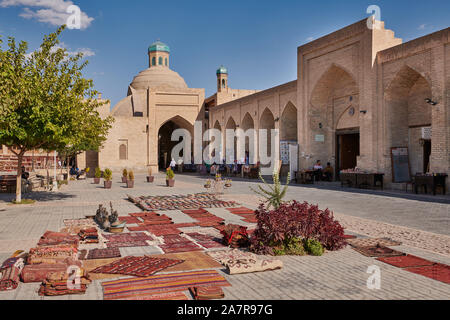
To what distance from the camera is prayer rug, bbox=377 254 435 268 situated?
483cm

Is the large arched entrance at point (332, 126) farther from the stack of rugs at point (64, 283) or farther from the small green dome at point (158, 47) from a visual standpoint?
the small green dome at point (158, 47)

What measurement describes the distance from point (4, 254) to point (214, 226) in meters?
3.56

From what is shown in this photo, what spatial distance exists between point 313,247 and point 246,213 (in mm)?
4028

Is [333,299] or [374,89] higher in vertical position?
[374,89]

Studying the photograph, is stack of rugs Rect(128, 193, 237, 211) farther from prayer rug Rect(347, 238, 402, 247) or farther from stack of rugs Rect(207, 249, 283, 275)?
stack of rugs Rect(207, 249, 283, 275)

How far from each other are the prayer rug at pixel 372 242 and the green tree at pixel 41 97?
309 inches

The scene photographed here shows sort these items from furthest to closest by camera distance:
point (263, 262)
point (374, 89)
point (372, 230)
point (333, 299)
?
point (374, 89) < point (372, 230) < point (263, 262) < point (333, 299)

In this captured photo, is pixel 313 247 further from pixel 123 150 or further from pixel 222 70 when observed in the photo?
pixel 222 70

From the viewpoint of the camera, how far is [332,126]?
19.7 meters

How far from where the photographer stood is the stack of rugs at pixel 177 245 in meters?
5.68

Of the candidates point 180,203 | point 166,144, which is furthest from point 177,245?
point 166,144
